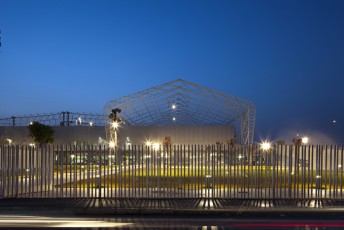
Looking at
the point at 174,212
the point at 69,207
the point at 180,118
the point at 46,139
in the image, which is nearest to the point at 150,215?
the point at 174,212

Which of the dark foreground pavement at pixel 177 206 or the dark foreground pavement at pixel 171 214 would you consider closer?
the dark foreground pavement at pixel 171 214

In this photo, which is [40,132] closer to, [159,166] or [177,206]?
[159,166]

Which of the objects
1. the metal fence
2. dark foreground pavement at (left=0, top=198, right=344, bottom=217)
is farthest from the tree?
dark foreground pavement at (left=0, top=198, right=344, bottom=217)

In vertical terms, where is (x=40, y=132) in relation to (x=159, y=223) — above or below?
above

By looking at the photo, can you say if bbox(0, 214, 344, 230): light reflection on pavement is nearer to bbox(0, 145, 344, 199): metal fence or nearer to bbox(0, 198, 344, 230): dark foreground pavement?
bbox(0, 198, 344, 230): dark foreground pavement

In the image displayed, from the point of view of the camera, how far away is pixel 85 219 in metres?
13.2

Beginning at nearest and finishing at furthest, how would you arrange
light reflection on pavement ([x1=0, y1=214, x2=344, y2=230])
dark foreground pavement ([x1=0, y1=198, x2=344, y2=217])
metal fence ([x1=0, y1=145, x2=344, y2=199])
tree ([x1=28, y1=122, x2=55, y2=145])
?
light reflection on pavement ([x1=0, y1=214, x2=344, y2=230])
dark foreground pavement ([x1=0, y1=198, x2=344, y2=217])
metal fence ([x1=0, y1=145, x2=344, y2=199])
tree ([x1=28, y1=122, x2=55, y2=145])

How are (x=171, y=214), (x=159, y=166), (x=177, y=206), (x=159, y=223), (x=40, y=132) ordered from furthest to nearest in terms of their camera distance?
(x=40, y=132), (x=159, y=166), (x=177, y=206), (x=171, y=214), (x=159, y=223)

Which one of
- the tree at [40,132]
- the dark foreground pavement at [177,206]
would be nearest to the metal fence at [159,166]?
the dark foreground pavement at [177,206]

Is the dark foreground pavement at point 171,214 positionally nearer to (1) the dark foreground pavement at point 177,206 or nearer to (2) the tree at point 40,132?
(1) the dark foreground pavement at point 177,206

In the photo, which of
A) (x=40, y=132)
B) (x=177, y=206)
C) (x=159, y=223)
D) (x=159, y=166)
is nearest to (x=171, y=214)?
(x=177, y=206)

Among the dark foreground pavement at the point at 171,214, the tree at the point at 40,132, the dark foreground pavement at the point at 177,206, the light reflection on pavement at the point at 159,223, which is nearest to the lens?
the light reflection on pavement at the point at 159,223

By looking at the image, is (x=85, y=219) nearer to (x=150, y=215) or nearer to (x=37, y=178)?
(x=150, y=215)

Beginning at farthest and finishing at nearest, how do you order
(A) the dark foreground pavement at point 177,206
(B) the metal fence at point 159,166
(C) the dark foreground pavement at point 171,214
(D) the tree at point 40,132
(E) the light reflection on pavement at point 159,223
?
(D) the tree at point 40,132
(B) the metal fence at point 159,166
(A) the dark foreground pavement at point 177,206
(C) the dark foreground pavement at point 171,214
(E) the light reflection on pavement at point 159,223
